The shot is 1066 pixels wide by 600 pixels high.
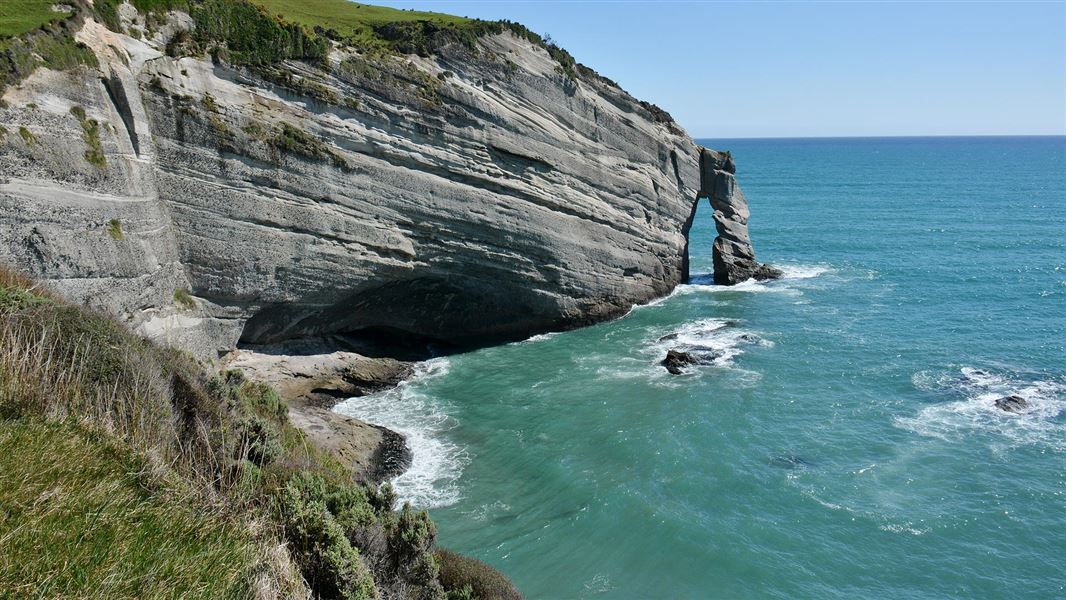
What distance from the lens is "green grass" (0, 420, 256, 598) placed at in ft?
21.5

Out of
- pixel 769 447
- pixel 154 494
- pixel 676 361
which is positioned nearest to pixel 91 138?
pixel 154 494

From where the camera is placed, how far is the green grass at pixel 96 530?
6.55 meters

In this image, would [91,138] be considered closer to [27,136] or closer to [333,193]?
[27,136]

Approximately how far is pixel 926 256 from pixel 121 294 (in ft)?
183

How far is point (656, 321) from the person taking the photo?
41.2 m

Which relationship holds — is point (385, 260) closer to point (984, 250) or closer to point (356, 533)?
point (356, 533)

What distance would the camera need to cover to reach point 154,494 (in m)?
8.66

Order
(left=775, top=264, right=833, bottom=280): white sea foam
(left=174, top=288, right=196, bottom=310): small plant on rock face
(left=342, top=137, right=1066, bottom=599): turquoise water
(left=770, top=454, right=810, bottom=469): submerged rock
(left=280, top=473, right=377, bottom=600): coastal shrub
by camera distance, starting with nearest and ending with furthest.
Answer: (left=280, top=473, right=377, bottom=600): coastal shrub → (left=342, top=137, right=1066, bottom=599): turquoise water → (left=770, top=454, right=810, bottom=469): submerged rock → (left=174, top=288, right=196, bottom=310): small plant on rock face → (left=775, top=264, right=833, bottom=280): white sea foam

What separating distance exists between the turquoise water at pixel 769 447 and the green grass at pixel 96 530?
11.9 m

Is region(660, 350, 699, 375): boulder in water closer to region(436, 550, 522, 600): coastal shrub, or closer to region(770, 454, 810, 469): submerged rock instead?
region(770, 454, 810, 469): submerged rock

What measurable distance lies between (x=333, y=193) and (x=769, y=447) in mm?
19683

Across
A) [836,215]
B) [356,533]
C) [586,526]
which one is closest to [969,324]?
[586,526]

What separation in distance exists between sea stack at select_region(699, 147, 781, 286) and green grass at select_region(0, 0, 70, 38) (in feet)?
122

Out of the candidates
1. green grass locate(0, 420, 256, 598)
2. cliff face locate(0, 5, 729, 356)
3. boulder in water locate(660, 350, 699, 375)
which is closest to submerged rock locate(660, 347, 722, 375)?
boulder in water locate(660, 350, 699, 375)
